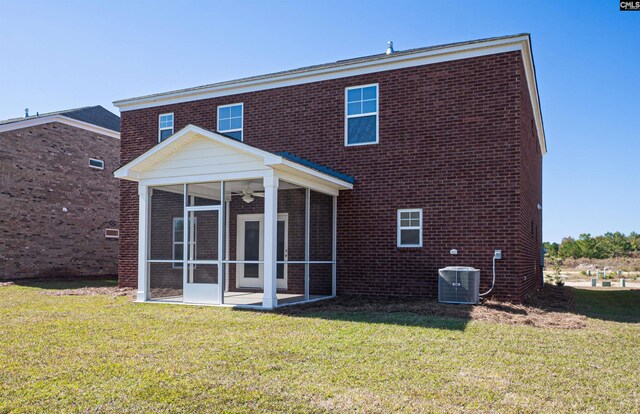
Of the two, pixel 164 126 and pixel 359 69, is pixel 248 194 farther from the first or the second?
pixel 164 126

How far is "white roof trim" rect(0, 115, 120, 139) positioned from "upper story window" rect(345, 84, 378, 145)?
504 inches

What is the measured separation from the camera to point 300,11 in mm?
11914

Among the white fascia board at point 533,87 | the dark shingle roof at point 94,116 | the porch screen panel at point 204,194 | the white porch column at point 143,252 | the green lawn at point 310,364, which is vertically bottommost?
the green lawn at point 310,364

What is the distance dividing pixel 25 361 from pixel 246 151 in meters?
5.51

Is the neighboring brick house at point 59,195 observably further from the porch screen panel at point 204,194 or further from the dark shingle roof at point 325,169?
the dark shingle roof at point 325,169

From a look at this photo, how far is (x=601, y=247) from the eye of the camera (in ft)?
128

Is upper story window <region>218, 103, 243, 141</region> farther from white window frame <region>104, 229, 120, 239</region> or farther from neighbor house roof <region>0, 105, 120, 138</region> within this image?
white window frame <region>104, 229, 120, 239</region>

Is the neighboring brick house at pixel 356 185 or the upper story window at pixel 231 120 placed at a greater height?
the upper story window at pixel 231 120

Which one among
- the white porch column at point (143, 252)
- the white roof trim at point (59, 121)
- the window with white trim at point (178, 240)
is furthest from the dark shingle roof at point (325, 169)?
the white roof trim at point (59, 121)

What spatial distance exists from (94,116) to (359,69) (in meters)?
14.2

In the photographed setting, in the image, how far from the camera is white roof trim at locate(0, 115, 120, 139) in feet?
59.0

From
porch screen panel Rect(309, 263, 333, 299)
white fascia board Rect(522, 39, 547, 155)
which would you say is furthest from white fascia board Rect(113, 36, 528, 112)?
porch screen panel Rect(309, 263, 333, 299)

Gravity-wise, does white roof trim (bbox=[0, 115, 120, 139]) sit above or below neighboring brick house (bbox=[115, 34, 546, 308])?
above

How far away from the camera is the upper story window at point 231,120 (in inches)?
547
